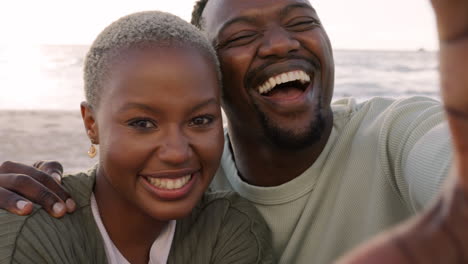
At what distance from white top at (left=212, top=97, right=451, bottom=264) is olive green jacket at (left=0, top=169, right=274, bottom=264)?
0.47ft

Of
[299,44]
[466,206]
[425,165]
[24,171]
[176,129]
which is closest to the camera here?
[466,206]

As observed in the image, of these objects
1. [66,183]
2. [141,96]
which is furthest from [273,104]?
[66,183]

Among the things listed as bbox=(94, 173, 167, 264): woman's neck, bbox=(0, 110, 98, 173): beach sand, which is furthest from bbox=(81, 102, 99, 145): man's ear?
bbox=(0, 110, 98, 173): beach sand

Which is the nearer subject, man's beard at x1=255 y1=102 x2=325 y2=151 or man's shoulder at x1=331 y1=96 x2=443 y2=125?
man's shoulder at x1=331 y1=96 x2=443 y2=125

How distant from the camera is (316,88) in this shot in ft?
7.97

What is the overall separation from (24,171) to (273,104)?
1.08 m

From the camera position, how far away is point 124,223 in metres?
2.07

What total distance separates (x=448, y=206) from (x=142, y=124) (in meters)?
1.43

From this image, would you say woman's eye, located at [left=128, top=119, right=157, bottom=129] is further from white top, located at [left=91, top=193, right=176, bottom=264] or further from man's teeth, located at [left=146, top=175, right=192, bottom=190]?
white top, located at [left=91, top=193, right=176, bottom=264]

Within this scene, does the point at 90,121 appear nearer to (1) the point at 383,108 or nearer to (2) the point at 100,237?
(2) the point at 100,237

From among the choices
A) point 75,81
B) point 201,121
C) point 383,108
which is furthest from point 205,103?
point 75,81

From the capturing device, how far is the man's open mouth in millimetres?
2389

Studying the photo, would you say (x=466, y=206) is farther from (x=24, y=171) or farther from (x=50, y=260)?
(x=24, y=171)

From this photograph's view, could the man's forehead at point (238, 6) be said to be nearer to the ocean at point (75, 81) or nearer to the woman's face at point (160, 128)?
the woman's face at point (160, 128)
